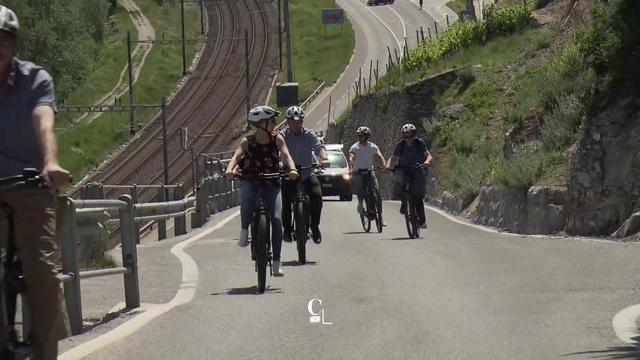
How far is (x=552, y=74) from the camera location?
3147cm

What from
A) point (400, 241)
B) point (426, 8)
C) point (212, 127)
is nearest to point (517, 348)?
point (400, 241)

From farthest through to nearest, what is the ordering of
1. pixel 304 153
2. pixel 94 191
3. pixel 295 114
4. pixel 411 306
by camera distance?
pixel 94 191, pixel 304 153, pixel 295 114, pixel 411 306

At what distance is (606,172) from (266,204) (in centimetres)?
958

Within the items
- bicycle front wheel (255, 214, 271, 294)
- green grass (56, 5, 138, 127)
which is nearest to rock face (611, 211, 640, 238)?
bicycle front wheel (255, 214, 271, 294)

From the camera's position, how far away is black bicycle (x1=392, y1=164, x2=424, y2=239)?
22859 millimetres

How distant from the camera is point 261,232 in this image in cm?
1415

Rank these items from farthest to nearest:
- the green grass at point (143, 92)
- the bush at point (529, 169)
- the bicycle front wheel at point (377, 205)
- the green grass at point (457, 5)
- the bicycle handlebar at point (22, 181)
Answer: the green grass at point (457, 5) < the green grass at point (143, 92) < the bush at point (529, 169) < the bicycle front wheel at point (377, 205) < the bicycle handlebar at point (22, 181)

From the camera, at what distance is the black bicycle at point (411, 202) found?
2286cm

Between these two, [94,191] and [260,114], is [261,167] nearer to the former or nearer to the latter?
[260,114]

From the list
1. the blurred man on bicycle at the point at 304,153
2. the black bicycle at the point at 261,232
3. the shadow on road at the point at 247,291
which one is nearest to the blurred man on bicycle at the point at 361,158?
the blurred man on bicycle at the point at 304,153

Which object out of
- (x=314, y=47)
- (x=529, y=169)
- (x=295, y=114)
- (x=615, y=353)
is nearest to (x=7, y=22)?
(x=615, y=353)

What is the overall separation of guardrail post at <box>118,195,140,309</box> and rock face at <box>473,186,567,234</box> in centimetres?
1245

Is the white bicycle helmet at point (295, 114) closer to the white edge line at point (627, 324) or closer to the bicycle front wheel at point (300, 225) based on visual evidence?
the bicycle front wheel at point (300, 225)

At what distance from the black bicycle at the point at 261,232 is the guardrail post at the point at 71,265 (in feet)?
10.5
